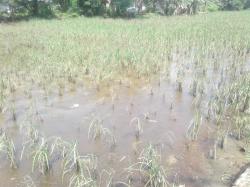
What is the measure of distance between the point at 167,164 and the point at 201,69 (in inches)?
225

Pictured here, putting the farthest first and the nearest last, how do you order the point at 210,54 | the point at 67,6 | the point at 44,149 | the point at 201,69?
1. the point at 67,6
2. the point at 210,54
3. the point at 201,69
4. the point at 44,149

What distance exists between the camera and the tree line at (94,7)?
2551 centimetres

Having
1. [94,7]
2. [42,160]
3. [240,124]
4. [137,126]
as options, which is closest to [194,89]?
[240,124]

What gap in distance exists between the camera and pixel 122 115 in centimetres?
712

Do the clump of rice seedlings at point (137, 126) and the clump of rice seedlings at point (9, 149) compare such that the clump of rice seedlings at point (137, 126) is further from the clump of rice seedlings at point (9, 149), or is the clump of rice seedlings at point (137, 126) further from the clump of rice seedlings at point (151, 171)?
the clump of rice seedlings at point (9, 149)

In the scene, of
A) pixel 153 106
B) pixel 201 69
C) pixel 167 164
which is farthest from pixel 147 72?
pixel 167 164

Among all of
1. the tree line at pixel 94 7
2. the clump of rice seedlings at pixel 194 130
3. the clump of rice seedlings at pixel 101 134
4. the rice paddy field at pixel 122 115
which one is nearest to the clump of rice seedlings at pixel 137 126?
the rice paddy field at pixel 122 115

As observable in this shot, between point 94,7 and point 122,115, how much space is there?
22.8m

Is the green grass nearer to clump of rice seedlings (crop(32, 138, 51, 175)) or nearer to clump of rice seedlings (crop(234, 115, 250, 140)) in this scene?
clump of rice seedlings (crop(234, 115, 250, 140))

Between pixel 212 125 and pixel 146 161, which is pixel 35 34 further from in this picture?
pixel 146 161

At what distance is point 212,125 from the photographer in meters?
6.68

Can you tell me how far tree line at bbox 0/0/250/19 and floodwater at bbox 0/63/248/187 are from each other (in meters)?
17.7

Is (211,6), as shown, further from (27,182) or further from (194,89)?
(27,182)

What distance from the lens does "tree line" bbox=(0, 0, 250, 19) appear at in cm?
2551
